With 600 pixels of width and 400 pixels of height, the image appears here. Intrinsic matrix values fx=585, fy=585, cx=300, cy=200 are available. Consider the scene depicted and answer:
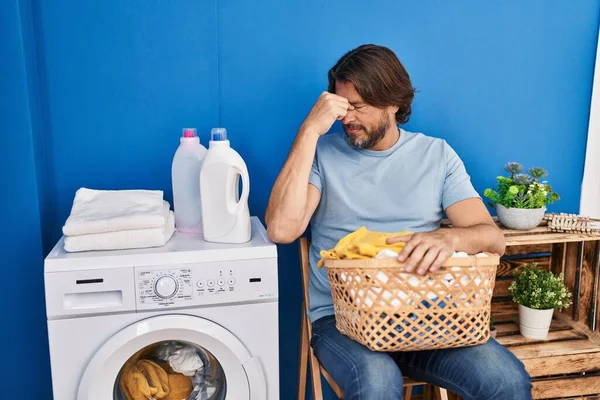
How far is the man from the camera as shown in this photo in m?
1.70

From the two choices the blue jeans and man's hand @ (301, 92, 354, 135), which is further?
man's hand @ (301, 92, 354, 135)

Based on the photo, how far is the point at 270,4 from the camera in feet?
6.53

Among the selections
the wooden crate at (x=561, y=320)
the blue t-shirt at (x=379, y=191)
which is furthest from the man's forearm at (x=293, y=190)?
the wooden crate at (x=561, y=320)

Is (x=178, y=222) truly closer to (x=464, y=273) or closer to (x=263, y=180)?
(x=263, y=180)

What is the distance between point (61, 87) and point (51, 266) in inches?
27.2

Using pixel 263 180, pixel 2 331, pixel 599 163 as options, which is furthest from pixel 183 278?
pixel 599 163

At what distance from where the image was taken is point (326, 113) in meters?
1.71

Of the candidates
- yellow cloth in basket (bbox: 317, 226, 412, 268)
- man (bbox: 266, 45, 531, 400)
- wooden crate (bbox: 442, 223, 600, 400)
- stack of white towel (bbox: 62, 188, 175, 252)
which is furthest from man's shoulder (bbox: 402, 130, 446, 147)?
stack of white towel (bbox: 62, 188, 175, 252)

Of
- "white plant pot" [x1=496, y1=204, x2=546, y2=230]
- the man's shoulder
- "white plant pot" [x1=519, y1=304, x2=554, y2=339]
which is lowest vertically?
"white plant pot" [x1=519, y1=304, x2=554, y2=339]

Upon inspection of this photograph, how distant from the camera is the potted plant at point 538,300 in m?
1.99

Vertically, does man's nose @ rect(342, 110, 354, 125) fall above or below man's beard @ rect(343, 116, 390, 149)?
above

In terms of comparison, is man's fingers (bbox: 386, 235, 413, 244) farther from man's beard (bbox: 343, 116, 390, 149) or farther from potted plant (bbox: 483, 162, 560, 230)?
potted plant (bbox: 483, 162, 560, 230)

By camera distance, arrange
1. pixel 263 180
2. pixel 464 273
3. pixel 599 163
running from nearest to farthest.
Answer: pixel 464 273 < pixel 263 180 < pixel 599 163

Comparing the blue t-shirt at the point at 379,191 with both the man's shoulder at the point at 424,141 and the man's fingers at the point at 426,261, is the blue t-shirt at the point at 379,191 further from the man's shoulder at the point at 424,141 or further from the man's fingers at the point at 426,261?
the man's fingers at the point at 426,261
